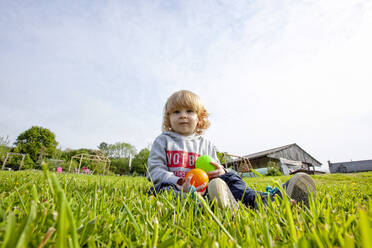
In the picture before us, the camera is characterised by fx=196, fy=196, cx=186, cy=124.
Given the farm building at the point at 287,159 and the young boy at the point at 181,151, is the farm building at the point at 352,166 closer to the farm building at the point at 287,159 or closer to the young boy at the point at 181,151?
the farm building at the point at 287,159

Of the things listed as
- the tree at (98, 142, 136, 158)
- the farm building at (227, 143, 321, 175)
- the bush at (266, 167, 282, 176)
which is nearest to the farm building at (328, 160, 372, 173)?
the farm building at (227, 143, 321, 175)

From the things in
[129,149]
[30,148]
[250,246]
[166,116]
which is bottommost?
[250,246]

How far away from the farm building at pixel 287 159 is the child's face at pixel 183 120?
76.4 feet

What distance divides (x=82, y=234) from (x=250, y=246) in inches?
19.5

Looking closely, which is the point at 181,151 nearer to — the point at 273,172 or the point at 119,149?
the point at 273,172

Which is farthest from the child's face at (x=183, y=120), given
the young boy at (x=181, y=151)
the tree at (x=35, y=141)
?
the tree at (x=35, y=141)

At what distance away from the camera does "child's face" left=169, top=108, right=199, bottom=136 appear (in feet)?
9.31

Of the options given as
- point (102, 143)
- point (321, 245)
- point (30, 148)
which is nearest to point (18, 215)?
point (321, 245)

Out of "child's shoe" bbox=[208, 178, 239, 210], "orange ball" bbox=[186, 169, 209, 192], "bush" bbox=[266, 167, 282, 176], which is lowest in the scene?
"child's shoe" bbox=[208, 178, 239, 210]

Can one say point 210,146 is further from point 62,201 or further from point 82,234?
point 62,201

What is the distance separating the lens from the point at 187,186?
1725 millimetres

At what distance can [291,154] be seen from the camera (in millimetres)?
31438

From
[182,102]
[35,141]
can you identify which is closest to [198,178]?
[182,102]

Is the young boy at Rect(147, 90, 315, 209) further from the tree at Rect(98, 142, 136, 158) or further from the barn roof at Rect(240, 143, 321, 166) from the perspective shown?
the tree at Rect(98, 142, 136, 158)
